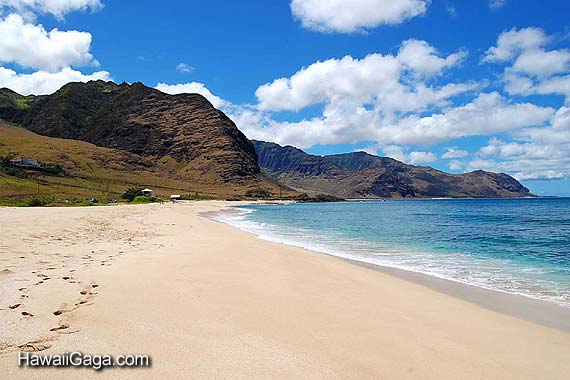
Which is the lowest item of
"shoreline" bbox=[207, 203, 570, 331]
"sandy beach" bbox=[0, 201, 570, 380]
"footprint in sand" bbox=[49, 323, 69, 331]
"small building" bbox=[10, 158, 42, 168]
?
"shoreline" bbox=[207, 203, 570, 331]

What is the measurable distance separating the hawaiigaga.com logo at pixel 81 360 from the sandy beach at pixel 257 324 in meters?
0.11

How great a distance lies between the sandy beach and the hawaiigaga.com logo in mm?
113

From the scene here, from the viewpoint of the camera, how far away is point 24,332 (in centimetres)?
493

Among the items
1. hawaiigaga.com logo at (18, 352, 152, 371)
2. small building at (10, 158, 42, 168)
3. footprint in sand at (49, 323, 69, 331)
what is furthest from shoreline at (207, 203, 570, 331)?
small building at (10, 158, 42, 168)

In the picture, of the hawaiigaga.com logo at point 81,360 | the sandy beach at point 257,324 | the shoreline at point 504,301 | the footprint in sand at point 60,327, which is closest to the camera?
the hawaiigaga.com logo at point 81,360

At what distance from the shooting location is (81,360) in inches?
172

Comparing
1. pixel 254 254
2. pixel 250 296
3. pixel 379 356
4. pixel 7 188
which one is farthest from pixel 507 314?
pixel 7 188

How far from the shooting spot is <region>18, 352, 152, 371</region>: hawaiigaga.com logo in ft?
13.7

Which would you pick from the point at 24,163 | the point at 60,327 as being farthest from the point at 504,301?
the point at 24,163

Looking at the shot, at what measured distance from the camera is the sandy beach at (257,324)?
15.4ft

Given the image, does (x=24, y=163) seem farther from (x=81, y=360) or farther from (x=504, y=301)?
(x=504, y=301)

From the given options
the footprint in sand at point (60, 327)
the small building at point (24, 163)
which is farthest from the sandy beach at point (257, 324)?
the small building at point (24, 163)

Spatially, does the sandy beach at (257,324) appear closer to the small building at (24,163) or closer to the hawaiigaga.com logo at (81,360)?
the hawaiigaga.com logo at (81,360)

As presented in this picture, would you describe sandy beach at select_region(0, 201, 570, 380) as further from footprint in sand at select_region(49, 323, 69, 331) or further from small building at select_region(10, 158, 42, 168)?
small building at select_region(10, 158, 42, 168)
